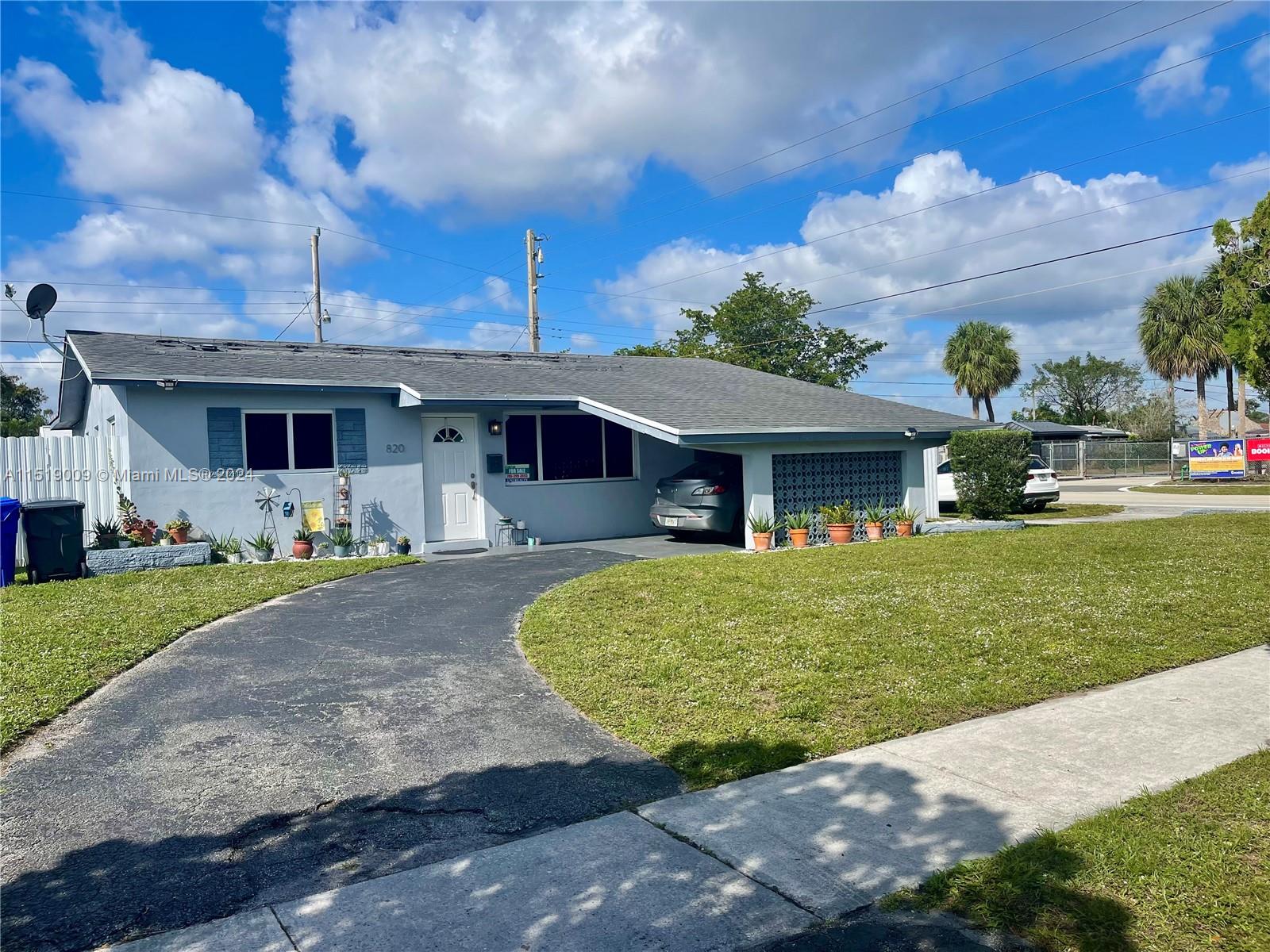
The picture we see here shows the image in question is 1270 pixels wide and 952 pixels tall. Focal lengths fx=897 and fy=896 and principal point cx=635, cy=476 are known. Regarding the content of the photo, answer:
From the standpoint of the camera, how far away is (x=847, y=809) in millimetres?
4504

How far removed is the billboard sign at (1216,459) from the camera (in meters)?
35.5

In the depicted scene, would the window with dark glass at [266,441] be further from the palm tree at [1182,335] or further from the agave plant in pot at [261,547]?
the palm tree at [1182,335]

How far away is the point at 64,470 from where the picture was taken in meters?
13.6

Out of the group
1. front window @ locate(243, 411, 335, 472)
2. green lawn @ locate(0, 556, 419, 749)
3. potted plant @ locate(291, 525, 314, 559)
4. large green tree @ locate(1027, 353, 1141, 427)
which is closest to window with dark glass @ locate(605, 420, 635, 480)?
green lawn @ locate(0, 556, 419, 749)

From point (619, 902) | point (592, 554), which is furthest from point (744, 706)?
point (592, 554)

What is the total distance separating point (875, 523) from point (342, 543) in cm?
893

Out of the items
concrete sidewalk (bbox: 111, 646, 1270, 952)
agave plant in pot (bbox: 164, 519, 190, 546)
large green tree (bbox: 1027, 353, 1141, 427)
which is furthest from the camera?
large green tree (bbox: 1027, 353, 1141, 427)

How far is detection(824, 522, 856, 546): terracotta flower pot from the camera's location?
15242mm

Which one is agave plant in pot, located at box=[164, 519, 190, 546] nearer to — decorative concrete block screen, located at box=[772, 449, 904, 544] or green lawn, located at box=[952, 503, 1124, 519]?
decorative concrete block screen, located at box=[772, 449, 904, 544]

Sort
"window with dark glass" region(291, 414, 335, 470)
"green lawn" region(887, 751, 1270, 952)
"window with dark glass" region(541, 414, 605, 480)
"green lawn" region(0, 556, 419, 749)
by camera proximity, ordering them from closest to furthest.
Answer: "green lawn" region(887, 751, 1270, 952) < "green lawn" region(0, 556, 419, 749) < "window with dark glass" region(291, 414, 335, 470) < "window with dark glass" region(541, 414, 605, 480)

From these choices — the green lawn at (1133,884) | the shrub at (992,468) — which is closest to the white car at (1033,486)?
the shrub at (992,468)

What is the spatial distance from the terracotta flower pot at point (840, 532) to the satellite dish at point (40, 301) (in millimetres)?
12853

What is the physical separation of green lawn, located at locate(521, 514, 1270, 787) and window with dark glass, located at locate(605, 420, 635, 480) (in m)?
4.58

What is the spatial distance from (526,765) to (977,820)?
8.03 ft
